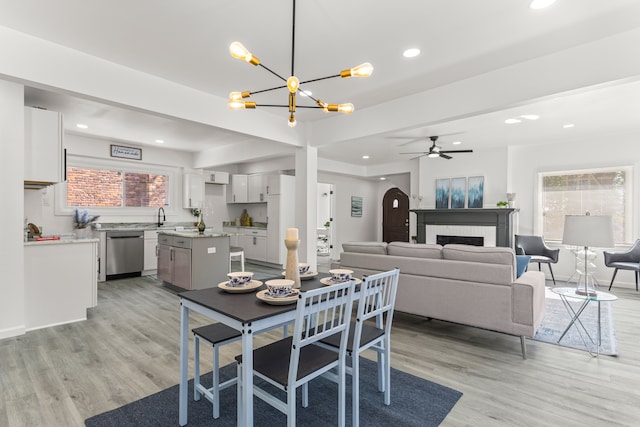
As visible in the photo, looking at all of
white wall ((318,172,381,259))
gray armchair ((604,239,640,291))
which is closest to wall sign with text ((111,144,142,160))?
white wall ((318,172,381,259))

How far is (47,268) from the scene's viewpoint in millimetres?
3480

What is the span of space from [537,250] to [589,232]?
3842mm

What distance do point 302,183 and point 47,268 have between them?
10.9ft

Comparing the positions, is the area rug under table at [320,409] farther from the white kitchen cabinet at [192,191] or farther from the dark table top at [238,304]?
the white kitchen cabinet at [192,191]

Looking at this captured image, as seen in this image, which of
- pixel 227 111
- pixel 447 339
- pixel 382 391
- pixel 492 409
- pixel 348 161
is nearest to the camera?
pixel 492 409

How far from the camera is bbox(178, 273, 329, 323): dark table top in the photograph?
5.26ft

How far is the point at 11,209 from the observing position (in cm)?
311

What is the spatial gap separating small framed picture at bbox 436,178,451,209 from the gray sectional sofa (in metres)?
4.26

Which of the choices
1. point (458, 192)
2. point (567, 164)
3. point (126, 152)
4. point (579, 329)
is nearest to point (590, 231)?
point (579, 329)

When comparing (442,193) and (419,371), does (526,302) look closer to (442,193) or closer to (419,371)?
(419,371)

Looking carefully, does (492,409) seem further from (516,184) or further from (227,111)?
(516,184)

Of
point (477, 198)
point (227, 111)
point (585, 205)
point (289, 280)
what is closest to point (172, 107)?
point (227, 111)

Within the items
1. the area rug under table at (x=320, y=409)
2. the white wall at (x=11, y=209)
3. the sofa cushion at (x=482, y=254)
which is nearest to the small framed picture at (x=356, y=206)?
the sofa cushion at (x=482, y=254)

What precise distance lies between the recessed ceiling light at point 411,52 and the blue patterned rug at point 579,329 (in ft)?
9.82
